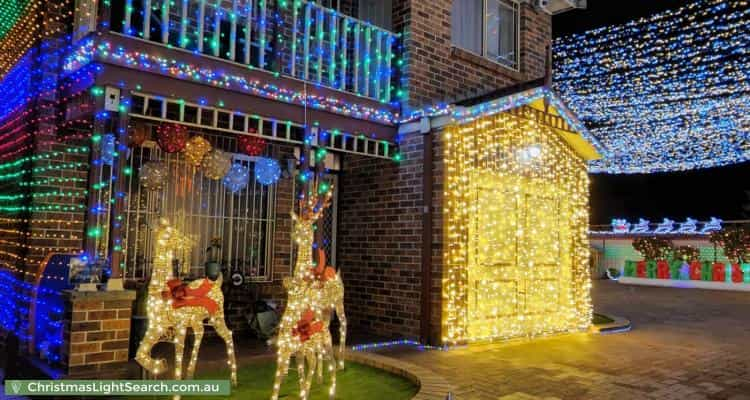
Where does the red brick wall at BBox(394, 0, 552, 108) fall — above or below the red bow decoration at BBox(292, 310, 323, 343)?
above

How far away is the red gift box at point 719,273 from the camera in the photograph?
20859mm

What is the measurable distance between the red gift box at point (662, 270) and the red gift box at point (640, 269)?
57 centimetres

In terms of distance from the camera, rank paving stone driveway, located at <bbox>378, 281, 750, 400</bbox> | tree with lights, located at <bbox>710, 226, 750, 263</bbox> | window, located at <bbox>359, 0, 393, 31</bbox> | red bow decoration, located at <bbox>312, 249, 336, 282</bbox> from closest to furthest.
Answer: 1. red bow decoration, located at <bbox>312, 249, 336, 282</bbox>
2. paving stone driveway, located at <bbox>378, 281, 750, 400</bbox>
3. window, located at <bbox>359, 0, 393, 31</bbox>
4. tree with lights, located at <bbox>710, 226, 750, 263</bbox>

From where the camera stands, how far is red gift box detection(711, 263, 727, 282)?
68.4 ft

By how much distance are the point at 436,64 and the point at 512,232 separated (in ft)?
8.67

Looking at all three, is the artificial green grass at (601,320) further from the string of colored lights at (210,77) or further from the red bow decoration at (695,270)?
the red bow decoration at (695,270)

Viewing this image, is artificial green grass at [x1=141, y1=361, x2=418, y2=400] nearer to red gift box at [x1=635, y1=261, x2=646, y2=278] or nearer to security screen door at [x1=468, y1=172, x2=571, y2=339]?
security screen door at [x1=468, y1=172, x2=571, y2=339]

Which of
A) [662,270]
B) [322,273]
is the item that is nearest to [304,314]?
[322,273]

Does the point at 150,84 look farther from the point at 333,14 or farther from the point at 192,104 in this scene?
the point at 333,14

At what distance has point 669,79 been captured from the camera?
37.9 feet

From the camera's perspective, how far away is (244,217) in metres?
7.73

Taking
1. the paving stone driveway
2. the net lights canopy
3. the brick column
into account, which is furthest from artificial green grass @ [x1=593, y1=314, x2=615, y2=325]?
the brick column

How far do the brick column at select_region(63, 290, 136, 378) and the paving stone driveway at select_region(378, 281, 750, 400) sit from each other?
115 inches

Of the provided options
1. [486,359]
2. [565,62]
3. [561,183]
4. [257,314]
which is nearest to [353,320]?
[257,314]
